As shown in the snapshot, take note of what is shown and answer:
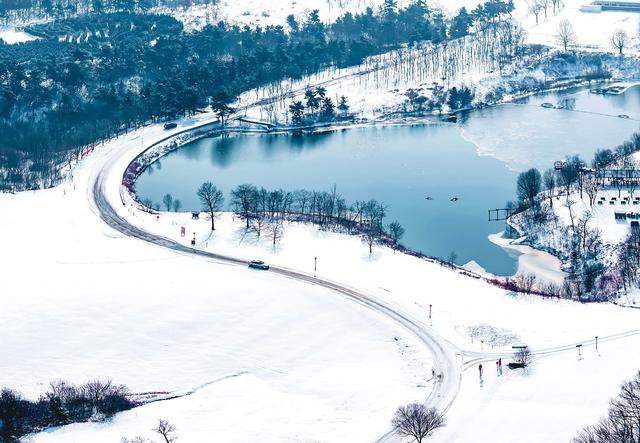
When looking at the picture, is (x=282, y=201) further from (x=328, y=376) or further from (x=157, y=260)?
(x=328, y=376)

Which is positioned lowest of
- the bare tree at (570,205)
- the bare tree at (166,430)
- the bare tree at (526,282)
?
the bare tree at (166,430)

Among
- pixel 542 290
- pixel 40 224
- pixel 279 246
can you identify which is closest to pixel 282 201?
pixel 279 246

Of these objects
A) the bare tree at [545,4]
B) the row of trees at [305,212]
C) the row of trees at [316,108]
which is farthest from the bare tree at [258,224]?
the bare tree at [545,4]

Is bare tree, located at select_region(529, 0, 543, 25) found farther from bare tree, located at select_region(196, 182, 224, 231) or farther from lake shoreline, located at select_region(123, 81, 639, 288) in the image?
bare tree, located at select_region(196, 182, 224, 231)

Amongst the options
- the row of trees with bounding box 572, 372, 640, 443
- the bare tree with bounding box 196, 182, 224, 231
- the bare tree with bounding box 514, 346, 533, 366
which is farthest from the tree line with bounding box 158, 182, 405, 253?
the row of trees with bounding box 572, 372, 640, 443

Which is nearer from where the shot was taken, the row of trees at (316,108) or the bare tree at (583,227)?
the bare tree at (583,227)

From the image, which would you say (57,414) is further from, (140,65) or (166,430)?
(140,65)

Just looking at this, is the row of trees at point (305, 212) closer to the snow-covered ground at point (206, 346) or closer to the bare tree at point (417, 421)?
the snow-covered ground at point (206, 346)
